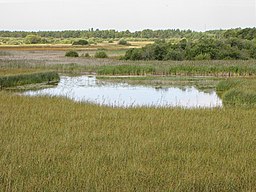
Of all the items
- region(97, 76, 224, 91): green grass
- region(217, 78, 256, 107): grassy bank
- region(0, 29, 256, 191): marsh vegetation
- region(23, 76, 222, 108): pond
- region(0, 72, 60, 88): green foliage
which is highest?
region(0, 29, 256, 191): marsh vegetation

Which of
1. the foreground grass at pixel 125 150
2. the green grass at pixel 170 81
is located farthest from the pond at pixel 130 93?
the foreground grass at pixel 125 150

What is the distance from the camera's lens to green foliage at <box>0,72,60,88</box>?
23.7 m

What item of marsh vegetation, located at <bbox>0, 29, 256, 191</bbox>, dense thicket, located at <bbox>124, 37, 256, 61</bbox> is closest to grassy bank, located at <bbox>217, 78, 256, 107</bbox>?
marsh vegetation, located at <bbox>0, 29, 256, 191</bbox>

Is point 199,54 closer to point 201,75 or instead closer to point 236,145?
point 201,75

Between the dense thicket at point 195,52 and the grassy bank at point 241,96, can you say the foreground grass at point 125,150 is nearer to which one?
the grassy bank at point 241,96

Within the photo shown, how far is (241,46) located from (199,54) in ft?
21.1

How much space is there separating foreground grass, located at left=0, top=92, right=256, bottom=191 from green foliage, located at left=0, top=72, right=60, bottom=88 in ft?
39.9

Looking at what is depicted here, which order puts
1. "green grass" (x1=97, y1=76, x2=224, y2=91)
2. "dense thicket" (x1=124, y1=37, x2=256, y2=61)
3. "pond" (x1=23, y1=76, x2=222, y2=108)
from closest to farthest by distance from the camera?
"pond" (x1=23, y1=76, x2=222, y2=108) < "green grass" (x1=97, y1=76, x2=224, y2=91) < "dense thicket" (x1=124, y1=37, x2=256, y2=61)

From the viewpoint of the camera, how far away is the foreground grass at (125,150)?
5.57 metres

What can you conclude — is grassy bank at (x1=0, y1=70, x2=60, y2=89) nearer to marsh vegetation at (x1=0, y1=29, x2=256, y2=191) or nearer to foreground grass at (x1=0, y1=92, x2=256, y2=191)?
marsh vegetation at (x1=0, y1=29, x2=256, y2=191)

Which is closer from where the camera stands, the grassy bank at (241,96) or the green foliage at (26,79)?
the grassy bank at (241,96)

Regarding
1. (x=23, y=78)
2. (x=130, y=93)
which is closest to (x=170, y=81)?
(x=130, y=93)

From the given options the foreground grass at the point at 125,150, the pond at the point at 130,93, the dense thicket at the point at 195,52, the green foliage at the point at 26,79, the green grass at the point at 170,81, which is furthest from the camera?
the dense thicket at the point at 195,52

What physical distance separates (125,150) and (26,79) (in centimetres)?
1951
